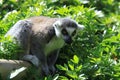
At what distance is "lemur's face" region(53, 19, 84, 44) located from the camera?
7.07 meters

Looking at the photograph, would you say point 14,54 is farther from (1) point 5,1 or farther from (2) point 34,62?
(1) point 5,1

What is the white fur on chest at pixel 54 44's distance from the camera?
7.11 meters

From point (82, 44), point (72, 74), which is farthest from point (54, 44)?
point (72, 74)

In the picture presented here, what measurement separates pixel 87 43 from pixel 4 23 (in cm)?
167

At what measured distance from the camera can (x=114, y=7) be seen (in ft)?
40.0

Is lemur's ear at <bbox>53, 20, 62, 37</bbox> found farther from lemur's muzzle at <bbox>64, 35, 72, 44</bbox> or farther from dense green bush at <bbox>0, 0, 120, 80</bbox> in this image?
dense green bush at <bbox>0, 0, 120, 80</bbox>

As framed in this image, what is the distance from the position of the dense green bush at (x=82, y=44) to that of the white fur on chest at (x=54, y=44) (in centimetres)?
24

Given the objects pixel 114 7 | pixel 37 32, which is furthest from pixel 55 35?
pixel 114 7

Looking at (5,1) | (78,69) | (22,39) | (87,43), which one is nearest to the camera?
(78,69)

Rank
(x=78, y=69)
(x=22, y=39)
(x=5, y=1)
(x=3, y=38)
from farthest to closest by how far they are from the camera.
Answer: (x=5, y=1) < (x=22, y=39) < (x=3, y=38) < (x=78, y=69)

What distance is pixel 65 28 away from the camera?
23.6ft

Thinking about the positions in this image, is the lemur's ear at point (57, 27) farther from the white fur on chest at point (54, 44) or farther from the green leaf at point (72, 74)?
the green leaf at point (72, 74)

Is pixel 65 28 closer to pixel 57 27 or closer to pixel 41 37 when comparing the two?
pixel 57 27

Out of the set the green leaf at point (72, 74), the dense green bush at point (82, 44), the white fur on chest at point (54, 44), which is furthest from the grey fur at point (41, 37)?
the green leaf at point (72, 74)
